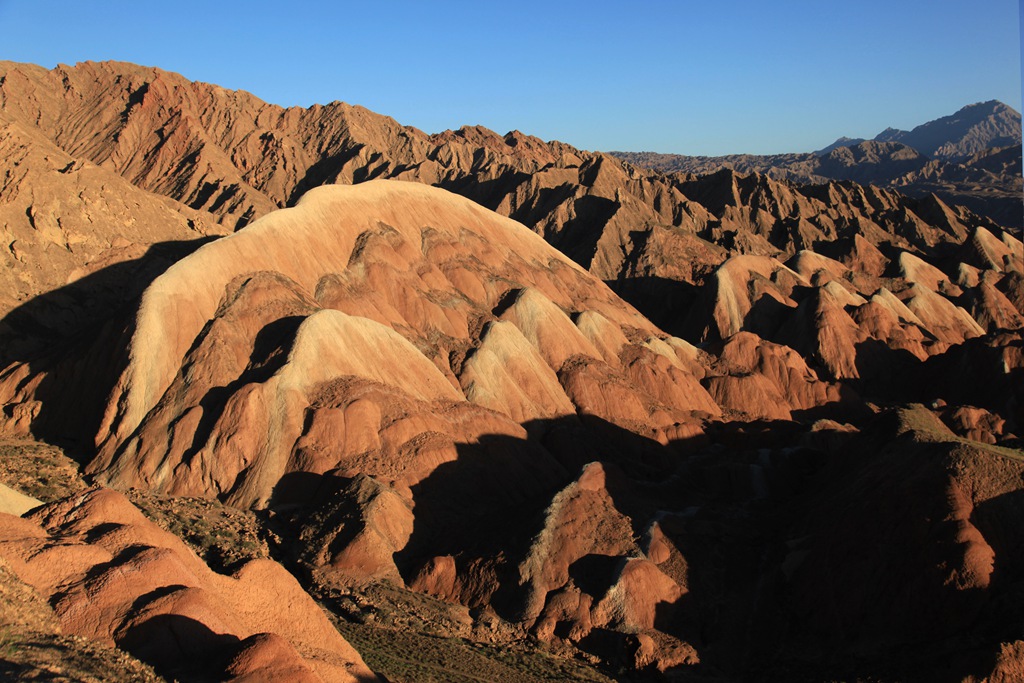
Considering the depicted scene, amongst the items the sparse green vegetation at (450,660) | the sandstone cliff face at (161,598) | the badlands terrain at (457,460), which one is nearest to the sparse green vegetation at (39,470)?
the badlands terrain at (457,460)

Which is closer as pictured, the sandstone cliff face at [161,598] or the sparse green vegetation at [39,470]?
the sandstone cliff face at [161,598]

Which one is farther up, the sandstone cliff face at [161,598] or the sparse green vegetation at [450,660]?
the sandstone cliff face at [161,598]

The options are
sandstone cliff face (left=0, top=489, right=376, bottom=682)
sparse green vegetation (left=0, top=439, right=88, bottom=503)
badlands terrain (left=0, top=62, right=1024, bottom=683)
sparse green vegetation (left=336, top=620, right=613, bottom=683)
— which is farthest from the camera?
sparse green vegetation (left=0, top=439, right=88, bottom=503)

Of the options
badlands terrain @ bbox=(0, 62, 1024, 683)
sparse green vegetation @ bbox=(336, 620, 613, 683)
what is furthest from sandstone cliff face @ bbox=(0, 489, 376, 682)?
sparse green vegetation @ bbox=(336, 620, 613, 683)

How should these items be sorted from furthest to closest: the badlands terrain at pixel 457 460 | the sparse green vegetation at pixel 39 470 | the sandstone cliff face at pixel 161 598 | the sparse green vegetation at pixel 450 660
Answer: the sparse green vegetation at pixel 39 470 < the sparse green vegetation at pixel 450 660 < the badlands terrain at pixel 457 460 < the sandstone cliff face at pixel 161 598

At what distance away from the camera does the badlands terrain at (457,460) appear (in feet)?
69.6

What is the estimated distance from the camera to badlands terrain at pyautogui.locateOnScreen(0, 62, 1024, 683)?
835 inches

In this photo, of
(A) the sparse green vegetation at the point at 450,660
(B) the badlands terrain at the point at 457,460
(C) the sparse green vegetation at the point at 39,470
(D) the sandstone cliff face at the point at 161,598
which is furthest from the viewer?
(C) the sparse green vegetation at the point at 39,470

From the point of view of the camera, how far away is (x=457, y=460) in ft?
117

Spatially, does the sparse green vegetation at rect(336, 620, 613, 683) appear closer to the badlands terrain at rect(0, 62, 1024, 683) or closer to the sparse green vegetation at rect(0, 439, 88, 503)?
the badlands terrain at rect(0, 62, 1024, 683)

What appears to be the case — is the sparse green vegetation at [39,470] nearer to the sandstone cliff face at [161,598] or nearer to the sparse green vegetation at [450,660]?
the sandstone cliff face at [161,598]

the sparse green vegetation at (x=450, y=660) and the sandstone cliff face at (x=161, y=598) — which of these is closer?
the sandstone cliff face at (x=161, y=598)

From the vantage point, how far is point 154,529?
21438 mm

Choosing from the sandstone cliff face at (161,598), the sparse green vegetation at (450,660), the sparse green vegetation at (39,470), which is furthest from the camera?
the sparse green vegetation at (39,470)
